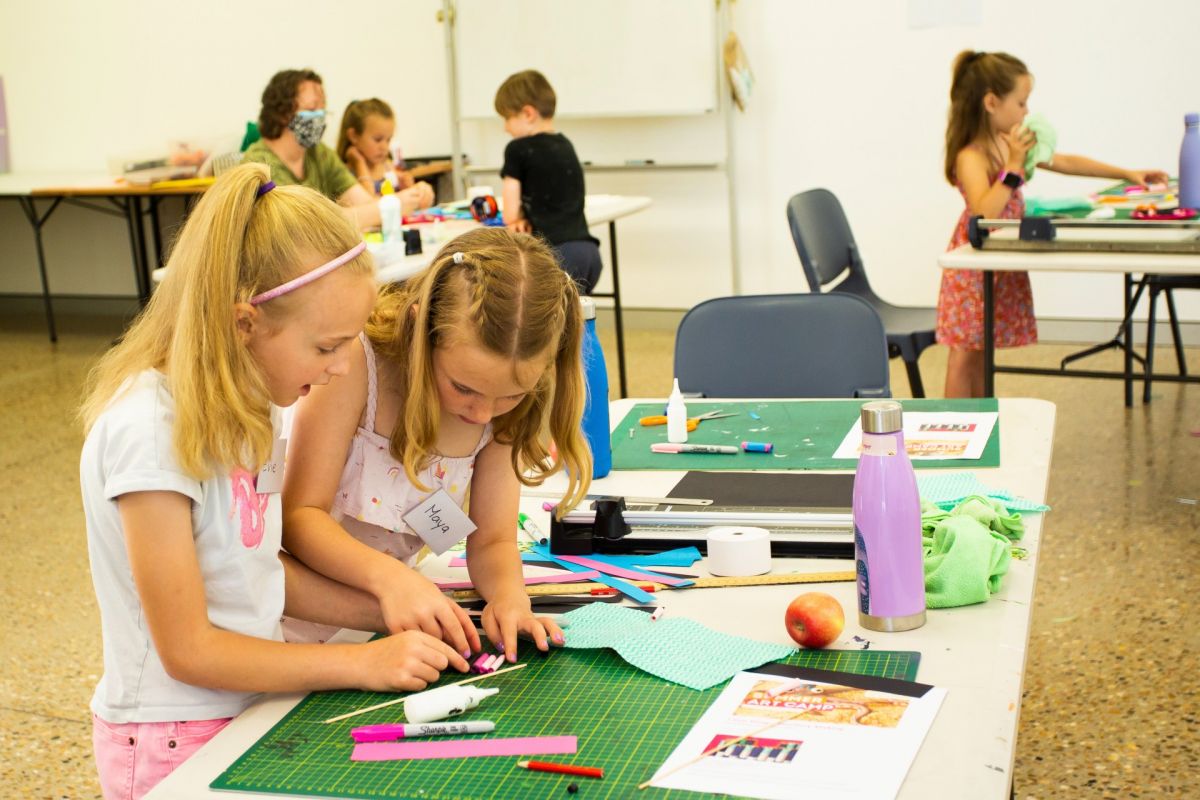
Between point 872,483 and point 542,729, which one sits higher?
point 872,483

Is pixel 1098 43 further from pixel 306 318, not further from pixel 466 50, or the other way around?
pixel 306 318

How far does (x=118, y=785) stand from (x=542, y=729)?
48 cm

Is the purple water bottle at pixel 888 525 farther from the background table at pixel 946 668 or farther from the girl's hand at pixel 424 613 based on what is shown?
the girl's hand at pixel 424 613

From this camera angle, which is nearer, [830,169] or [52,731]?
[52,731]

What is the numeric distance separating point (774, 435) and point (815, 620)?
0.83 metres

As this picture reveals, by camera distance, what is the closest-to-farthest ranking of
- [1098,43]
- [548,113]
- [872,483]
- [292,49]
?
[872,483] < [548,113] < [1098,43] < [292,49]

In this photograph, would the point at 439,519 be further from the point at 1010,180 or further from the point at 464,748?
the point at 1010,180

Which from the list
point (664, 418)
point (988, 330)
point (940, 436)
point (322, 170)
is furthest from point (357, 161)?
point (940, 436)

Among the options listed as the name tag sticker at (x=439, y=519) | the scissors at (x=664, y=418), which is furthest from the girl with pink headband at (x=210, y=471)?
the scissors at (x=664, y=418)

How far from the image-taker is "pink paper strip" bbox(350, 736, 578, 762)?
41.9 inches

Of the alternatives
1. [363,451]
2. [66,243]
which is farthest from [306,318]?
[66,243]

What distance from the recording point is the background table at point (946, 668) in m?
1.00

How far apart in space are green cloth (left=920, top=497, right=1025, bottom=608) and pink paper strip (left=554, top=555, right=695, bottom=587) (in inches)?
10.7

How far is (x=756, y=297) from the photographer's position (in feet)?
8.38
